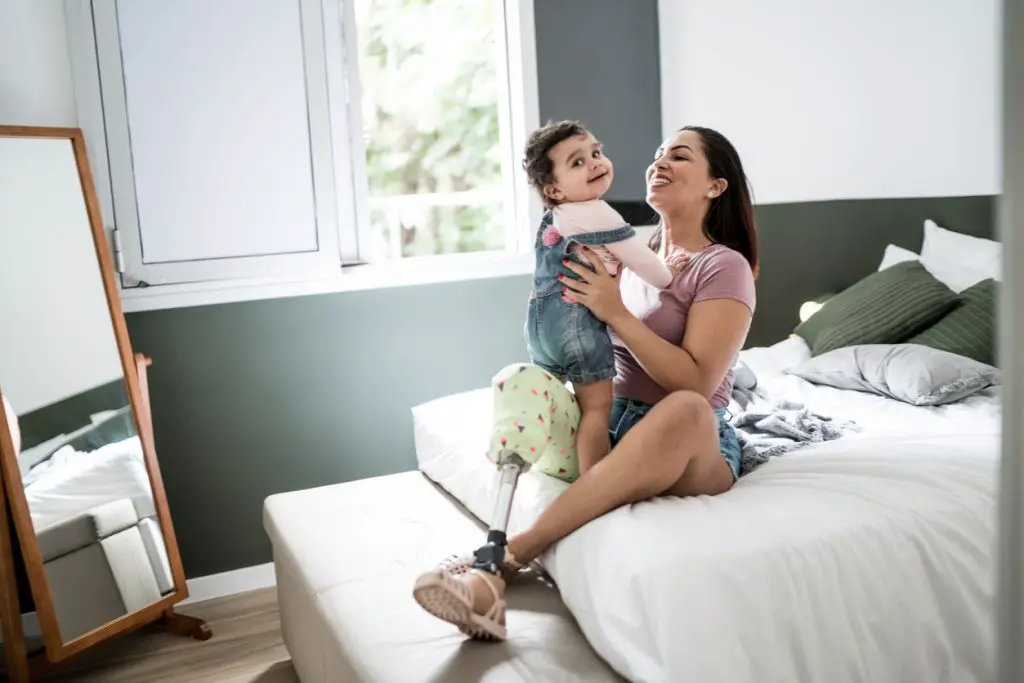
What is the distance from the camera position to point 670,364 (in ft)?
6.39

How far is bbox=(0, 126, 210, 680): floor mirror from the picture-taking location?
8.23ft

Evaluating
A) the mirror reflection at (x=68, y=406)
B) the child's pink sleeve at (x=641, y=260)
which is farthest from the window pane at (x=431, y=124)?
the child's pink sleeve at (x=641, y=260)

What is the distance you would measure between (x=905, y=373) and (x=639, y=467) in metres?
1.15

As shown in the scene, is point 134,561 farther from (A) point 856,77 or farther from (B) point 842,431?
(A) point 856,77

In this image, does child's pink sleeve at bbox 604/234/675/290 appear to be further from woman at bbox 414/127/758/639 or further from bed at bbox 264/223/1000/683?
bed at bbox 264/223/1000/683

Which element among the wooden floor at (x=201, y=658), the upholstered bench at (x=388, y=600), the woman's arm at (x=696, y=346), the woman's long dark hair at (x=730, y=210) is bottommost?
the wooden floor at (x=201, y=658)

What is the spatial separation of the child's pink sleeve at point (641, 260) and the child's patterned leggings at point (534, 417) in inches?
11.8

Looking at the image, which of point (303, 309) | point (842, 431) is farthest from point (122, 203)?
point (842, 431)

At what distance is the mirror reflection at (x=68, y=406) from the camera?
254cm

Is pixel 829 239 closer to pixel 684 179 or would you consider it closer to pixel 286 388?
pixel 684 179

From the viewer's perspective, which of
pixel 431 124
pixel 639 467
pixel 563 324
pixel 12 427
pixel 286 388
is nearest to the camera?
pixel 639 467

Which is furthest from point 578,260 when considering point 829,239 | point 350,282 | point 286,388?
point 829,239

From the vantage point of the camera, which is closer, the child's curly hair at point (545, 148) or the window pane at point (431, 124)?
the child's curly hair at point (545, 148)

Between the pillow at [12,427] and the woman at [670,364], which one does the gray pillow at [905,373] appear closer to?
the woman at [670,364]
